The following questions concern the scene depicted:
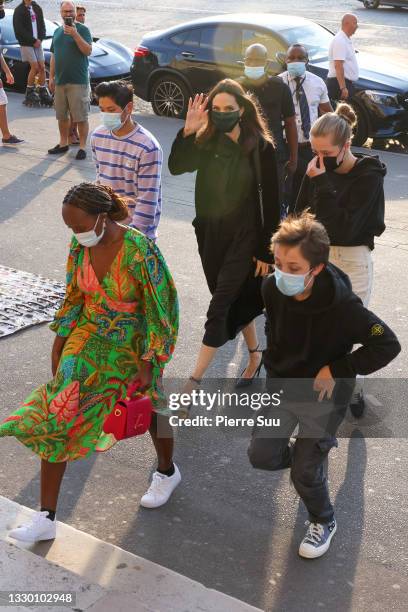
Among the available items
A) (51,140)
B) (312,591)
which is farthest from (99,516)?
(51,140)

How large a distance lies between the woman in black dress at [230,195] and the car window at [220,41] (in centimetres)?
870

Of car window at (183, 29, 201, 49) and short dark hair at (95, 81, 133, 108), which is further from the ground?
short dark hair at (95, 81, 133, 108)

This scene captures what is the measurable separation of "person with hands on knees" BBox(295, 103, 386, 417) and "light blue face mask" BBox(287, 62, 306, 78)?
10.4ft

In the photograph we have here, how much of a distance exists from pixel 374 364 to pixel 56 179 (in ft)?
25.6

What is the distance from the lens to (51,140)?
13.4 m

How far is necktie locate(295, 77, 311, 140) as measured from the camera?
8523mm

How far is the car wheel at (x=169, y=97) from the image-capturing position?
49.3ft

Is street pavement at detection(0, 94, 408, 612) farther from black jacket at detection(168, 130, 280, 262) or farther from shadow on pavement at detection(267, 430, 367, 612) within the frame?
black jacket at detection(168, 130, 280, 262)

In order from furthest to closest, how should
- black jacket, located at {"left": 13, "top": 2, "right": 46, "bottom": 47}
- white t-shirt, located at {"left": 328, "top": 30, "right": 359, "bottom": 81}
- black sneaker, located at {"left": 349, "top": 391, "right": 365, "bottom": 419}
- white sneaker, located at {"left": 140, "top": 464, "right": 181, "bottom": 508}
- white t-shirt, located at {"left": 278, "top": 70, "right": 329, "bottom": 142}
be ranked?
1. black jacket, located at {"left": 13, "top": 2, "right": 46, "bottom": 47}
2. white t-shirt, located at {"left": 328, "top": 30, "right": 359, "bottom": 81}
3. white t-shirt, located at {"left": 278, "top": 70, "right": 329, "bottom": 142}
4. black sneaker, located at {"left": 349, "top": 391, "right": 365, "bottom": 419}
5. white sneaker, located at {"left": 140, "top": 464, "right": 181, "bottom": 508}

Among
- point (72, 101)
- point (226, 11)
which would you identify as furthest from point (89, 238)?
point (226, 11)

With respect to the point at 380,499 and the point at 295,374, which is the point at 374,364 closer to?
the point at 295,374

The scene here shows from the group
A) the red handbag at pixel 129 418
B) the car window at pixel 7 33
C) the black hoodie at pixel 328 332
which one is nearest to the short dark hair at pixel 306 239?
the black hoodie at pixel 328 332

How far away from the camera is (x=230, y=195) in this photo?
5852mm

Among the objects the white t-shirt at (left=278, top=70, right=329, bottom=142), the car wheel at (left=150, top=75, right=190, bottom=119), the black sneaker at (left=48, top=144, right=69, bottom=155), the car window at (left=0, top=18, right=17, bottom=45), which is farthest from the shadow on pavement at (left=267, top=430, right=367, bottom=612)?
the car window at (left=0, top=18, right=17, bottom=45)
